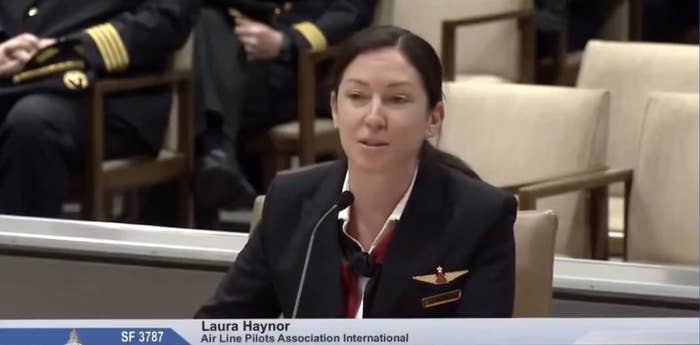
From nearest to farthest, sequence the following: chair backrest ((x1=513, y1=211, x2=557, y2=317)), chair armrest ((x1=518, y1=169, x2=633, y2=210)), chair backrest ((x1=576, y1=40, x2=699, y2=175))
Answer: chair backrest ((x1=513, y1=211, x2=557, y2=317)) → chair armrest ((x1=518, y1=169, x2=633, y2=210)) → chair backrest ((x1=576, y1=40, x2=699, y2=175))

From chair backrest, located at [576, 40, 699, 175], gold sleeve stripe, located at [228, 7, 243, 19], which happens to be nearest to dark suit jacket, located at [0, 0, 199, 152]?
gold sleeve stripe, located at [228, 7, 243, 19]

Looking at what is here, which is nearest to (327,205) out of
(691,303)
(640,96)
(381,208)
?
(381,208)

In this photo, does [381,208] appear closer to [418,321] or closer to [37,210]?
[418,321]

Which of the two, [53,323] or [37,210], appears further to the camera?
[37,210]

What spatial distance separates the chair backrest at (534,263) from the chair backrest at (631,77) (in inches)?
61.2

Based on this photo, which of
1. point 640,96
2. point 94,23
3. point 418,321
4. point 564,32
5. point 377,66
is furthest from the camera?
point 564,32

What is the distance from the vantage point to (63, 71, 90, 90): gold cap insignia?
335cm

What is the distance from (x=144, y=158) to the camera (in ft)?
11.7

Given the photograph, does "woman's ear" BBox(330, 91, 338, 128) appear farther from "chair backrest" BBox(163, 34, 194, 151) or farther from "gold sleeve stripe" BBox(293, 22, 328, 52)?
"gold sleeve stripe" BBox(293, 22, 328, 52)

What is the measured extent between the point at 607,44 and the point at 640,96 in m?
0.17

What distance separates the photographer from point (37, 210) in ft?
10.9

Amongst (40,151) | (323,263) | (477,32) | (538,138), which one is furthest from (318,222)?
(477,32)

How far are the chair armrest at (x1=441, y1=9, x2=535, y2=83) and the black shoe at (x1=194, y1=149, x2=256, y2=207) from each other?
683 millimetres

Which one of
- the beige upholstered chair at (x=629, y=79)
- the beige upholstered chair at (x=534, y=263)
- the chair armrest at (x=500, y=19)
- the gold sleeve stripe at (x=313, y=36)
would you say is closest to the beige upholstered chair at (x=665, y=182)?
the beige upholstered chair at (x=629, y=79)
